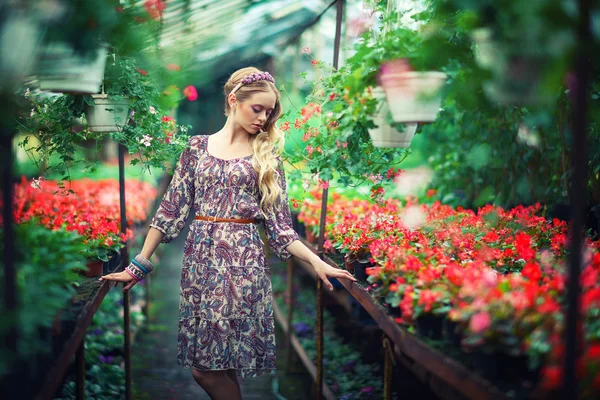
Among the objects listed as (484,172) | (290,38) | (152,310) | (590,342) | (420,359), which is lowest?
(152,310)

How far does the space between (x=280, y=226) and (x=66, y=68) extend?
121cm

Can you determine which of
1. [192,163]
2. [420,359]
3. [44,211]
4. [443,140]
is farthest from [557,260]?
[443,140]

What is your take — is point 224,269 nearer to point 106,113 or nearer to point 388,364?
point 388,364

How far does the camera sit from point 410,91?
190 cm

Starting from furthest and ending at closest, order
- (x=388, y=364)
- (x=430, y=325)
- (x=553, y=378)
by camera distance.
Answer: (x=388, y=364), (x=430, y=325), (x=553, y=378)

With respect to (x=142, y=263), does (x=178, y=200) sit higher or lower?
higher

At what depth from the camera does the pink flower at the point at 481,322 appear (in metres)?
1.41

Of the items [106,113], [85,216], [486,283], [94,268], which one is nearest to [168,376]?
[85,216]

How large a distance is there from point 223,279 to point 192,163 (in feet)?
1.82

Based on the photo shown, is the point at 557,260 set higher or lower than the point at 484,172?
lower

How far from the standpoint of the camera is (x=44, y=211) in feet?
10.9

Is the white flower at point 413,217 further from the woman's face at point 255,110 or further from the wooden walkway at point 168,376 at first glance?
the wooden walkway at point 168,376

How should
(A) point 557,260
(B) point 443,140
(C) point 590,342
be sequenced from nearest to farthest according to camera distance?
(C) point 590,342, (A) point 557,260, (B) point 443,140

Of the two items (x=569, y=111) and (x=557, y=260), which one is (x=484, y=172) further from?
(x=557, y=260)
